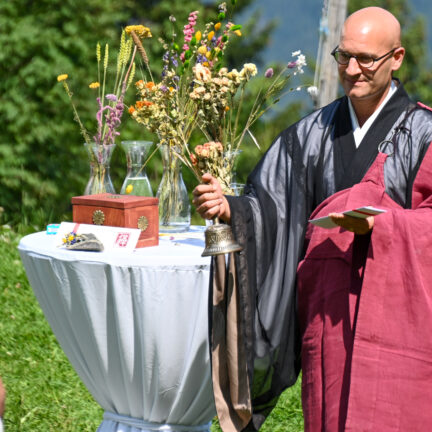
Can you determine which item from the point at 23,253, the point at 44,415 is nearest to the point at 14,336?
the point at 44,415

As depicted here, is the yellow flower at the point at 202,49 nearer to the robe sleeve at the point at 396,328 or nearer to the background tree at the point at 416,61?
the robe sleeve at the point at 396,328

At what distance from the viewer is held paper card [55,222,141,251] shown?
2.87 m

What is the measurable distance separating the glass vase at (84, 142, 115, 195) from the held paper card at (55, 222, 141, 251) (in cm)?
45

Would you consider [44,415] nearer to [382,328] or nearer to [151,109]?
[151,109]

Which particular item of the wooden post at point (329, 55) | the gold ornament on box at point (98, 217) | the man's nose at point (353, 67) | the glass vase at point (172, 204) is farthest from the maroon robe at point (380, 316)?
the wooden post at point (329, 55)

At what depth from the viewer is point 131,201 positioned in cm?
297

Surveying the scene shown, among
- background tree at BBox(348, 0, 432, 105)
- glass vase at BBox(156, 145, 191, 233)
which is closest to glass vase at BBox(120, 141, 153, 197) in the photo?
glass vase at BBox(156, 145, 191, 233)

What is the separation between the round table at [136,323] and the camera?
9.15 ft

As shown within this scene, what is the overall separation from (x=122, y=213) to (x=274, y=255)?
60 cm

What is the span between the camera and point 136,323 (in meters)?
2.85

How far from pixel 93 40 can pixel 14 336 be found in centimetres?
315

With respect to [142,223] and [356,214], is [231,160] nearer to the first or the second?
[142,223]

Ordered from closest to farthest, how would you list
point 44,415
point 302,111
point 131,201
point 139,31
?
1. point 131,201
2. point 139,31
3. point 44,415
4. point 302,111

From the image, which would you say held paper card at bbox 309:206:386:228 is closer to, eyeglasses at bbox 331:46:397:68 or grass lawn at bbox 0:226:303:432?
eyeglasses at bbox 331:46:397:68
